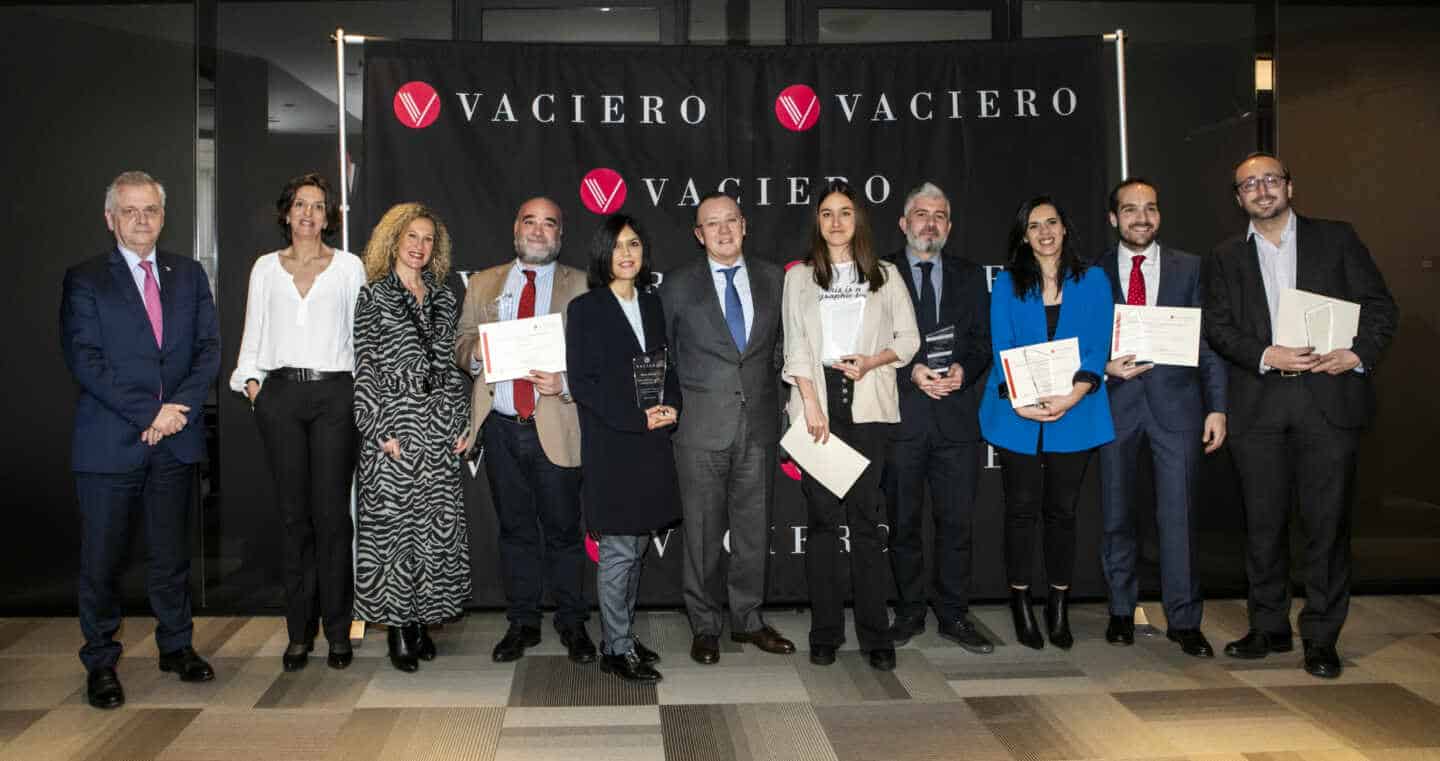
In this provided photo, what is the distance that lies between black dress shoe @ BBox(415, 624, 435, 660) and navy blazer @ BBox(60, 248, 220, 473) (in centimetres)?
105

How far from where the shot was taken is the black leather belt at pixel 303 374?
12.6 feet

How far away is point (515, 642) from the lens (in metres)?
4.04

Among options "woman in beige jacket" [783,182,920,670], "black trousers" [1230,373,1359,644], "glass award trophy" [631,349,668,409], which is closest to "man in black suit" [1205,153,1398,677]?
"black trousers" [1230,373,1359,644]

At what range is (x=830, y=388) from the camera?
12.6ft

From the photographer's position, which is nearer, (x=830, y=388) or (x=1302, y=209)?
(x=830, y=388)

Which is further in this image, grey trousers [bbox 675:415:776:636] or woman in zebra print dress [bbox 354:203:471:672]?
grey trousers [bbox 675:415:776:636]

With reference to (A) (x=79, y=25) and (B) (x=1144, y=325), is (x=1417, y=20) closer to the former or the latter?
(B) (x=1144, y=325)

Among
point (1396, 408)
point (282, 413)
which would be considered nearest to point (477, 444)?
point (282, 413)

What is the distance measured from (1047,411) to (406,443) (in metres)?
2.39

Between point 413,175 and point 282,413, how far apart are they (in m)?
1.29

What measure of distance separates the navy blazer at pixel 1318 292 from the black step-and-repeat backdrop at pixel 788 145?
804 mm

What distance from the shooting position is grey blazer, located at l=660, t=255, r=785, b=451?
3.88 m

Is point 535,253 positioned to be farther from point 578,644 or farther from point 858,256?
point 578,644

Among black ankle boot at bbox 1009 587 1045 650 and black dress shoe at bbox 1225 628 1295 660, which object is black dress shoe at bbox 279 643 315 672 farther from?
black dress shoe at bbox 1225 628 1295 660
